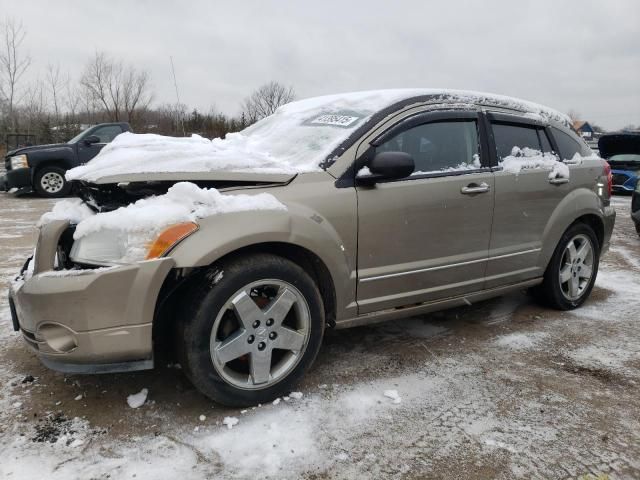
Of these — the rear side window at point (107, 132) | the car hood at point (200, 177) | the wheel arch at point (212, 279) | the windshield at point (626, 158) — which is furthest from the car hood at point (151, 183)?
the windshield at point (626, 158)

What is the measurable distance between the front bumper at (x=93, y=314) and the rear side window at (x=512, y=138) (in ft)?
8.02

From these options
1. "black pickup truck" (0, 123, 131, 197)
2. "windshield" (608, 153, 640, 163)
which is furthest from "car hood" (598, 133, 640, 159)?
"black pickup truck" (0, 123, 131, 197)

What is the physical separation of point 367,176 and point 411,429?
1.33 metres

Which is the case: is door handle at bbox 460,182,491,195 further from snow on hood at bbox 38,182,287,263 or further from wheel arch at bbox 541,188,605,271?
snow on hood at bbox 38,182,287,263

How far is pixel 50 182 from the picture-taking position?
10.8m

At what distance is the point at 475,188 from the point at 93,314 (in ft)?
7.73

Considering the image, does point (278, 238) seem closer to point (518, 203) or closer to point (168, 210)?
point (168, 210)

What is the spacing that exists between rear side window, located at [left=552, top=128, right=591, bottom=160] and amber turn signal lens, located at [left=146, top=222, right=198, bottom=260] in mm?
3077

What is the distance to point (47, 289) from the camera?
212 cm

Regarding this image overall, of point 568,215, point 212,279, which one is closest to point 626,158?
point 568,215

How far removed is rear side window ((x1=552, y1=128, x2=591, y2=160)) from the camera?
3.89 metres

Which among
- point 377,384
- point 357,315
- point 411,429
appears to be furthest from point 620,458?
point 357,315

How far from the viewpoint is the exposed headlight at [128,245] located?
2146 mm

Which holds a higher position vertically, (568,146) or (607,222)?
(568,146)
